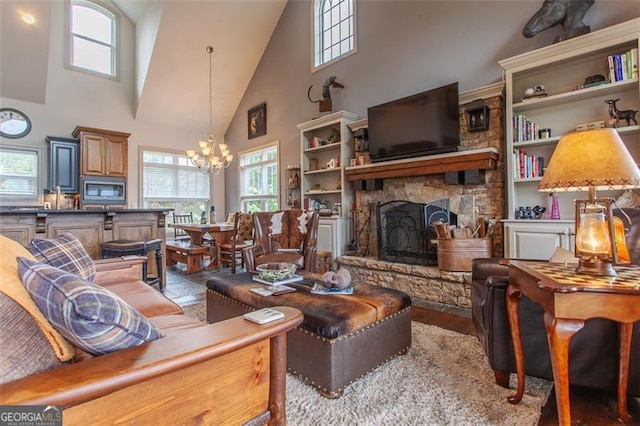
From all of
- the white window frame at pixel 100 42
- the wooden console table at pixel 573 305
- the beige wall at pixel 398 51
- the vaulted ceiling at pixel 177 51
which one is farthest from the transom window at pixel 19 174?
the wooden console table at pixel 573 305

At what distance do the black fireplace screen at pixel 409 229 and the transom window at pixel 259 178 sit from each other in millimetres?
2954

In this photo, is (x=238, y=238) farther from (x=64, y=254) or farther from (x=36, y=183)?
(x=36, y=183)

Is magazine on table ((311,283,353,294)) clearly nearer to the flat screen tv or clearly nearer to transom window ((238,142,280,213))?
the flat screen tv

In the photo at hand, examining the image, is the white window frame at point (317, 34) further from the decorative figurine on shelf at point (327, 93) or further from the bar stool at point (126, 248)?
the bar stool at point (126, 248)

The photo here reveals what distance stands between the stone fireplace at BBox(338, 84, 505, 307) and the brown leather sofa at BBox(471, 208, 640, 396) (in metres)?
1.62

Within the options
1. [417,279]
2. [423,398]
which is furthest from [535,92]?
[423,398]

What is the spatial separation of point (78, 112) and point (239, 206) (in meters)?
3.64

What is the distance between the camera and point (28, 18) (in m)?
4.98

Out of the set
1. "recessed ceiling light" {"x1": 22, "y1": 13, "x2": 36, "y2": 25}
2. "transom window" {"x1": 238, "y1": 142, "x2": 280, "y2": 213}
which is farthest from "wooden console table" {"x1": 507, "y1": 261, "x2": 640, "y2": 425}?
"recessed ceiling light" {"x1": 22, "y1": 13, "x2": 36, "y2": 25}

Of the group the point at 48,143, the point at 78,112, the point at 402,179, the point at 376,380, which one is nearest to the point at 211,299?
the point at 376,380

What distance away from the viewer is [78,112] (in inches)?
241

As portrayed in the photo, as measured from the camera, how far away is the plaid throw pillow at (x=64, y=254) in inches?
65.1

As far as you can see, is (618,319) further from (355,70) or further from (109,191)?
(109,191)
